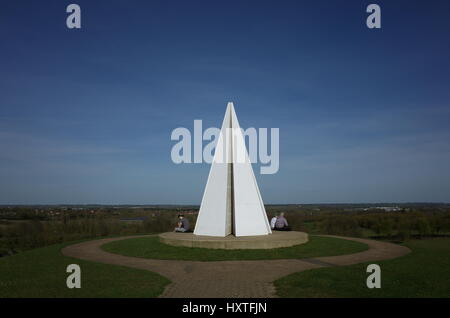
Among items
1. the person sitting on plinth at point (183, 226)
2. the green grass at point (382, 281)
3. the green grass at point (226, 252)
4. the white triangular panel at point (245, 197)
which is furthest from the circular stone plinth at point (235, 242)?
the green grass at point (382, 281)

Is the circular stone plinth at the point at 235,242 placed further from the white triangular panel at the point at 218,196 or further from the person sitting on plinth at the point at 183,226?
the person sitting on plinth at the point at 183,226

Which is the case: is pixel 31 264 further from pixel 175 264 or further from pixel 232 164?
pixel 232 164

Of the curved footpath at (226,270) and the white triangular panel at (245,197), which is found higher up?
the white triangular panel at (245,197)

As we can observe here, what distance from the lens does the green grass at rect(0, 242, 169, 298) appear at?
6.09 m

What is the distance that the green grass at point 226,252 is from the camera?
10047 mm

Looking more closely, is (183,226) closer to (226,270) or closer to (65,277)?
(226,270)

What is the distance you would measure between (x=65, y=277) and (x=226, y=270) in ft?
11.4

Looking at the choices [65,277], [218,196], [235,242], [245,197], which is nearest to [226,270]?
[235,242]

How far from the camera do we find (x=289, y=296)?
5.92m

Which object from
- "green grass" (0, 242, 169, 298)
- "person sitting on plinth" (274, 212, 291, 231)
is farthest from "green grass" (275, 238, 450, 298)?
"person sitting on plinth" (274, 212, 291, 231)

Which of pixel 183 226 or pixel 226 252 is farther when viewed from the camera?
pixel 183 226

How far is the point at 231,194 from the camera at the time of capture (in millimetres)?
13375

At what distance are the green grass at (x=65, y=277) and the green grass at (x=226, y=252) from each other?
2.05 metres
